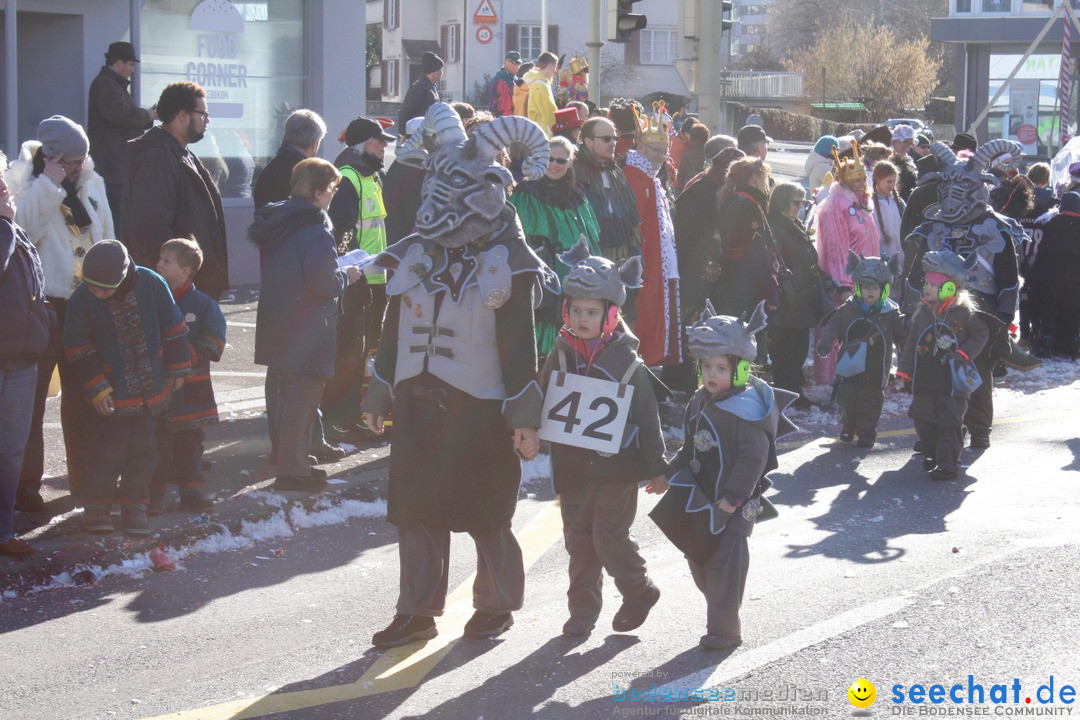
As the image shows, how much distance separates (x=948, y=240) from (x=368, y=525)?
5.86 m

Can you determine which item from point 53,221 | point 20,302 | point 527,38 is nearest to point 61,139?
point 53,221

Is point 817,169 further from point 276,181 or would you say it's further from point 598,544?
point 598,544

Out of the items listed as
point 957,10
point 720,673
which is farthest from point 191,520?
point 957,10

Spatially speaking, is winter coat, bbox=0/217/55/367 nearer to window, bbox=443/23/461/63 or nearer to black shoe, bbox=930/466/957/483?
black shoe, bbox=930/466/957/483

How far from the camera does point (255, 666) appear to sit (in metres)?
5.40

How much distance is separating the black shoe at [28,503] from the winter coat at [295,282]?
1.35 meters

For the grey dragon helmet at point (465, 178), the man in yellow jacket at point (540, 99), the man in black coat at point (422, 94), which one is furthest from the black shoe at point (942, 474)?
the man in black coat at point (422, 94)

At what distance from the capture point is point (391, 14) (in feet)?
194

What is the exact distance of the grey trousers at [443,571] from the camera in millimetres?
5594

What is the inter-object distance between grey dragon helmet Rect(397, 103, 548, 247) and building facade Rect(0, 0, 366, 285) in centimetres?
791

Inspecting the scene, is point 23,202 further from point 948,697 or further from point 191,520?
point 948,697

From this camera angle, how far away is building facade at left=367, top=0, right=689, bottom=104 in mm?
55344

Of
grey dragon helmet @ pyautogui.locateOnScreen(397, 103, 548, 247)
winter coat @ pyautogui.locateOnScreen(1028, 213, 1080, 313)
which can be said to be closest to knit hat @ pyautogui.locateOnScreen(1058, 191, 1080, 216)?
winter coat @ pyautogui.locateOnScreen(1028, 213, 1080, 313)

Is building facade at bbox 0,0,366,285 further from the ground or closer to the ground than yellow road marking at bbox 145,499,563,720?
further from the ground
